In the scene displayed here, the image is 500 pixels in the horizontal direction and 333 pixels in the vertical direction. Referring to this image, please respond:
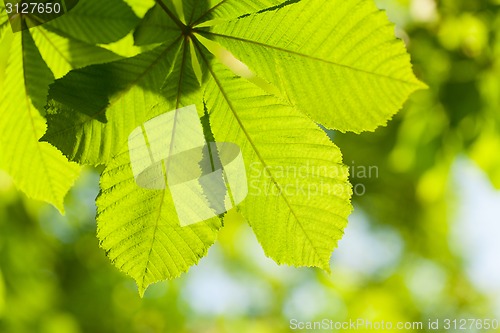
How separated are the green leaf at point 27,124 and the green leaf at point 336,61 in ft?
1.43

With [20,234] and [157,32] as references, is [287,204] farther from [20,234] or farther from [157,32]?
[20,234]

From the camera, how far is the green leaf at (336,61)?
0.78 meters

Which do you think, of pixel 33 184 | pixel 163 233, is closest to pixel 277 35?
pixel 163 233

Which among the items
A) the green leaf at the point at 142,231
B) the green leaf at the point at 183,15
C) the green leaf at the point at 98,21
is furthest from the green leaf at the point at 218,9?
the green leaf at the point at 142,231

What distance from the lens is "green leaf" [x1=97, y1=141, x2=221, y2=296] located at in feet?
2.78

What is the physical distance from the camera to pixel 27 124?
1000 millimetres

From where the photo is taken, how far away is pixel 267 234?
0.87 metres

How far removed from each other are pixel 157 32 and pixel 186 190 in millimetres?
280

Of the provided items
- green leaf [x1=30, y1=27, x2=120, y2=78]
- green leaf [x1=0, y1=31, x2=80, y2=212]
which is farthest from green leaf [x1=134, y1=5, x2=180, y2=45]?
green leaf [x1=0, y1=31, x2=80, y2=212]

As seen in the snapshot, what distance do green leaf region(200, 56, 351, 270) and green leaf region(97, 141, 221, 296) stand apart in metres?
0.10

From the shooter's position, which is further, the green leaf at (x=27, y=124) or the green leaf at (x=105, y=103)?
the green leaf at (x=27, y=124)

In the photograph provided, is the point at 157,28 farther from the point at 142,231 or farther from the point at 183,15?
the point at 142,231

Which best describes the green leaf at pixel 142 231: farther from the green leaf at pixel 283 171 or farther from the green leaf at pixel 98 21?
the green leaf at pixel 98 21

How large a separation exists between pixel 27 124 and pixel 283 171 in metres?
0.52
